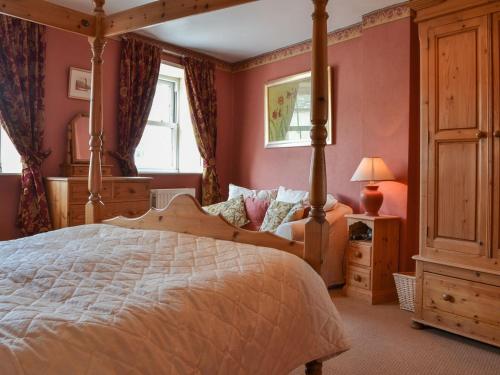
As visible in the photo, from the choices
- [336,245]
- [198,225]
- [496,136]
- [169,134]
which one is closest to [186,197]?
[198,225]

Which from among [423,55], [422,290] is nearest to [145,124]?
[423,55]

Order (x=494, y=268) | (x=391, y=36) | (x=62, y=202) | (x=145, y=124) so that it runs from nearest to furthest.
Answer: (x=494, y=268) → (x=62, y=202) → (x=391, y=36) → (x=145, y=124)

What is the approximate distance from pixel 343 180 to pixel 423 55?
5.38 feet

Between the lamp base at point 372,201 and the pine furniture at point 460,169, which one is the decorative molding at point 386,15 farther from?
the lamp base at point 372,201

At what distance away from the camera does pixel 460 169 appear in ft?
8.50

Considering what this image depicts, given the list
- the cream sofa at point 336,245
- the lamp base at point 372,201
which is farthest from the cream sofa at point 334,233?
the lamp base at point 372,201

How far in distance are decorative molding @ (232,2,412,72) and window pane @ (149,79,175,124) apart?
0.97 m

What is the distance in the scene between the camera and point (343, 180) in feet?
13.6

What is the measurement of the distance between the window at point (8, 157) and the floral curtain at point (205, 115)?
1.98 m

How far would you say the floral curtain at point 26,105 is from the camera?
3.41m

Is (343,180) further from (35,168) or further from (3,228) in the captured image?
(3,228)

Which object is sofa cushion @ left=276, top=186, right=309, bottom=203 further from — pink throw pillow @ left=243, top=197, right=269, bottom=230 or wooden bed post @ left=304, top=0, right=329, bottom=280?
wooden bed post @ left=304, top=0, right=329, bottom=280

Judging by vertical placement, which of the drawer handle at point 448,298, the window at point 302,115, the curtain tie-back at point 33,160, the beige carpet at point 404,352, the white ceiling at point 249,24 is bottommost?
the beige carpet at point 404,352

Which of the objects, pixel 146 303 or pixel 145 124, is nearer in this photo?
pixel 146 303
